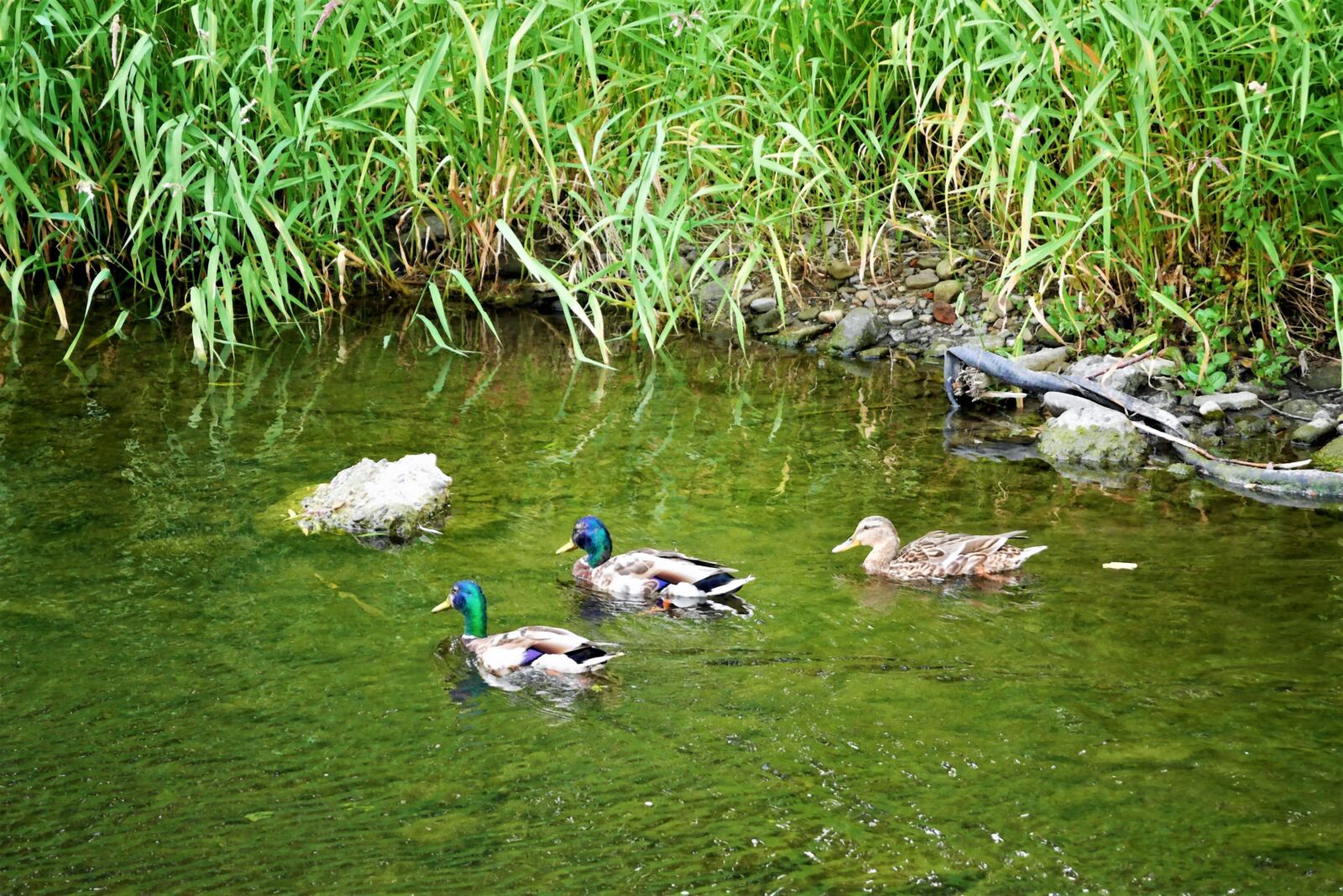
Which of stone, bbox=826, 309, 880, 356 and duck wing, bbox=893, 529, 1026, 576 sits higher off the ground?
duck wing, bbox=893, 529, 1026, 576

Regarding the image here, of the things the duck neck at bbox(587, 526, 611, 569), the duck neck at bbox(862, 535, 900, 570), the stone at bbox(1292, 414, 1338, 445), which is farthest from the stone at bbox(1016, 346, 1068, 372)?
the duck neck at bbox(587, 526, 611, 569)

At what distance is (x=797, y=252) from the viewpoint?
8852 millimetres

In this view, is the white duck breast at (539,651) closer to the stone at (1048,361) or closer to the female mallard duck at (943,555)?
the female mallard duck at (943,555)

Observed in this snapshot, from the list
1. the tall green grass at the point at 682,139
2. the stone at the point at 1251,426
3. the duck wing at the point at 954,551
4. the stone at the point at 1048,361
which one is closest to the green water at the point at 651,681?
the duck wing at the point at 954,551

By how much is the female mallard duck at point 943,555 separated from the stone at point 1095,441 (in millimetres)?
1424

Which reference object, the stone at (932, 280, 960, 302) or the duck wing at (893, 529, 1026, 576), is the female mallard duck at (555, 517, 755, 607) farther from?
the stone at (932, 280, 960, 302)

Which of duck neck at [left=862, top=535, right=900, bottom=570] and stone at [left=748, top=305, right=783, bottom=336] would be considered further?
stone at [left=748, top=305, right=783, bottom=336]

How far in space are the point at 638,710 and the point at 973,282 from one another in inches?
195

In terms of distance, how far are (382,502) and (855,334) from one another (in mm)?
3665

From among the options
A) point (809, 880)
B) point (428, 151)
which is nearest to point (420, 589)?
point (809, 880)

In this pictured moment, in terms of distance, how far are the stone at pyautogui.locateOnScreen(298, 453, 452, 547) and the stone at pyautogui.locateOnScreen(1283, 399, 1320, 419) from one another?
3.96 metres

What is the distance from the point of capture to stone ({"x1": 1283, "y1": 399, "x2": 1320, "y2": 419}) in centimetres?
715

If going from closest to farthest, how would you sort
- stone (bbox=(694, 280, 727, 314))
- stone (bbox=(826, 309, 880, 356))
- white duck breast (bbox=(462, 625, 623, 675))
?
white duck breast (bbox=(462, 625, 623, 675)) < stone (bbox=(826, 309, 880, 356)) < stone (bbox=(694, 280, 727, 314))

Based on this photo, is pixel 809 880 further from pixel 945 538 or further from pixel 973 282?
pixel 973 282
